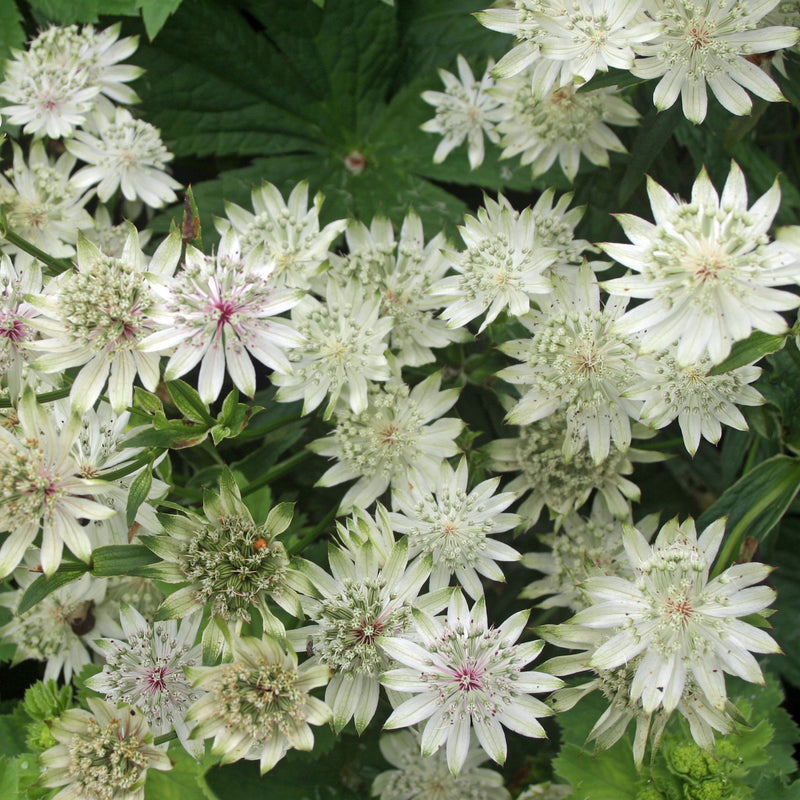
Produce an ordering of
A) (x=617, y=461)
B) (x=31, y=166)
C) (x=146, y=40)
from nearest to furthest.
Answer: (x=617, y=461) → (x=31, y=166) → (x=146, y=40)

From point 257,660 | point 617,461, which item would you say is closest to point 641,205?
point 617,461

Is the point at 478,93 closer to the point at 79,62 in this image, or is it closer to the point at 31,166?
the point at 79,62

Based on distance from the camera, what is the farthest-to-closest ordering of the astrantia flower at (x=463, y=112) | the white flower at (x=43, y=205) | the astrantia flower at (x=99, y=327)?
1. the astrantia flower at (x=463, y=112)
2. the white flower at (x=43, y=205)
3. the astrantia flower at (x=99, y=327)

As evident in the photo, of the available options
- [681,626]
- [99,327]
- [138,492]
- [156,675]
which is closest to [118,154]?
[99,327]

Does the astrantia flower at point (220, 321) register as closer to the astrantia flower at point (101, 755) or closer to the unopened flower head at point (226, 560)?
the unopened flower head at point (226, 560)

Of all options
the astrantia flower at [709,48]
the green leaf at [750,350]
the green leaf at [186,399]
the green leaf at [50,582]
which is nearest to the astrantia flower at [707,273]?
the green leaf at [750,350]

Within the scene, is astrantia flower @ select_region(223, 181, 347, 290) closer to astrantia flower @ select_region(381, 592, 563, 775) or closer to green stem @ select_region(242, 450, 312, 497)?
green stem @ select_region(242, 450, 312, 497)

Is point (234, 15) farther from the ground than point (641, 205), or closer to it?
farther from the ground
